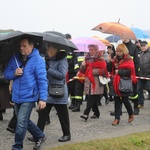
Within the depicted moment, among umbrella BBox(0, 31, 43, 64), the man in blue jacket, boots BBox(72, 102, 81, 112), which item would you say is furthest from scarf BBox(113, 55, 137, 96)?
the man in blue jacket

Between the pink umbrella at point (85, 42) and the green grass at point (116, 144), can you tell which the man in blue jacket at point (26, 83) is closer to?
the green grass at point (116, 144)

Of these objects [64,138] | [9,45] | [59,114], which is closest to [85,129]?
[64,138]

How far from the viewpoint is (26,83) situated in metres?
4.57

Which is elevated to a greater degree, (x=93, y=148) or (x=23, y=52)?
(x=23, y=52)

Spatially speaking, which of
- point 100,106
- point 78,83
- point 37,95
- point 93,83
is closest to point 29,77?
point 37,95

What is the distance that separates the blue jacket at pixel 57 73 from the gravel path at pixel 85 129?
2.30ft

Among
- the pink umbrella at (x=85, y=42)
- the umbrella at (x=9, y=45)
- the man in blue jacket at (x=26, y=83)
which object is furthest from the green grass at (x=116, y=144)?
the pink umbrella at (x=85, y=42)

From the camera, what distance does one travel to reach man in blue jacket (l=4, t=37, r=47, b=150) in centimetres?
457

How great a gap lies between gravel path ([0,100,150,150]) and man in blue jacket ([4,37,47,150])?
2.36 feet

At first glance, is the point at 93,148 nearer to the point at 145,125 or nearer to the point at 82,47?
the point at 145,125

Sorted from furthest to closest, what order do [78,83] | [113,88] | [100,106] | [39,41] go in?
[100,106] < [78,83] < [113,88] < [39,41]

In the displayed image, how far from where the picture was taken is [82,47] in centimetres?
716

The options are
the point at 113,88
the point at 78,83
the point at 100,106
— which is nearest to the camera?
the point at 113,88

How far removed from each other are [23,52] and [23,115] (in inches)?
34.0
